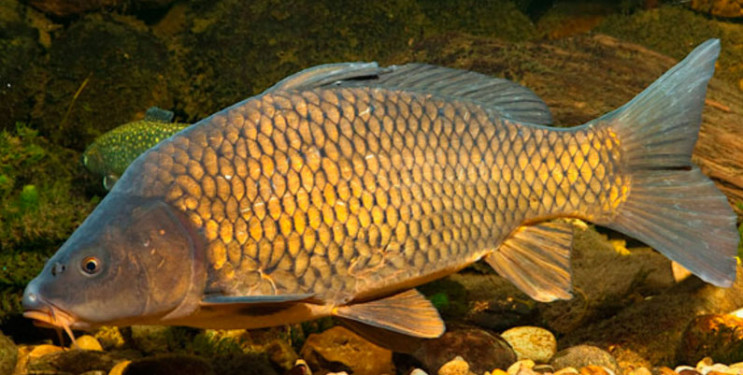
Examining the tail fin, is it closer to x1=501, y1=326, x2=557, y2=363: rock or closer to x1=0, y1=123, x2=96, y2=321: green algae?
x1=501, y1=326, x2=557, y2=363: rock

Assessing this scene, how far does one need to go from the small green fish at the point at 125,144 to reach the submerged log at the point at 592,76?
2.31 metres

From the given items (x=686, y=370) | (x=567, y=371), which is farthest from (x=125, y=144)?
(x=686, y=370)

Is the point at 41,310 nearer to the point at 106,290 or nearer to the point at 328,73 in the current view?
the point at 106,290

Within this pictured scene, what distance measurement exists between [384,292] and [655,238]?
133cm

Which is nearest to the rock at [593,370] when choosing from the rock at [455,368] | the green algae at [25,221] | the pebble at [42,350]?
the rock at [455,368]

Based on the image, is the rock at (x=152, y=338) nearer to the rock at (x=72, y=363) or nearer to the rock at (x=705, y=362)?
the rock at (x=72, y=363)

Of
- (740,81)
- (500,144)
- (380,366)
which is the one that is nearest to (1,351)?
(380,366)

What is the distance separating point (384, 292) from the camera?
10.3 feet

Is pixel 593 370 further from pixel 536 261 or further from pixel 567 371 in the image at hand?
pixel 536 261

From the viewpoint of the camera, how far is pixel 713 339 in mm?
4312

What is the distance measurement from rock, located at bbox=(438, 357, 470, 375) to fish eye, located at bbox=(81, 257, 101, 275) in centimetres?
212

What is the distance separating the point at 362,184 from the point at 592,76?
403cm

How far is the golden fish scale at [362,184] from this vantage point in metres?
2.79

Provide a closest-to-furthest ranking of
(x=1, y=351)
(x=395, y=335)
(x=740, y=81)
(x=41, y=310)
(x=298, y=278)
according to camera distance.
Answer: (x=41, y=310) < (x=298, y=278) < (x=395, y=335) < (x=1, y=351) < (x=740, y=81)
